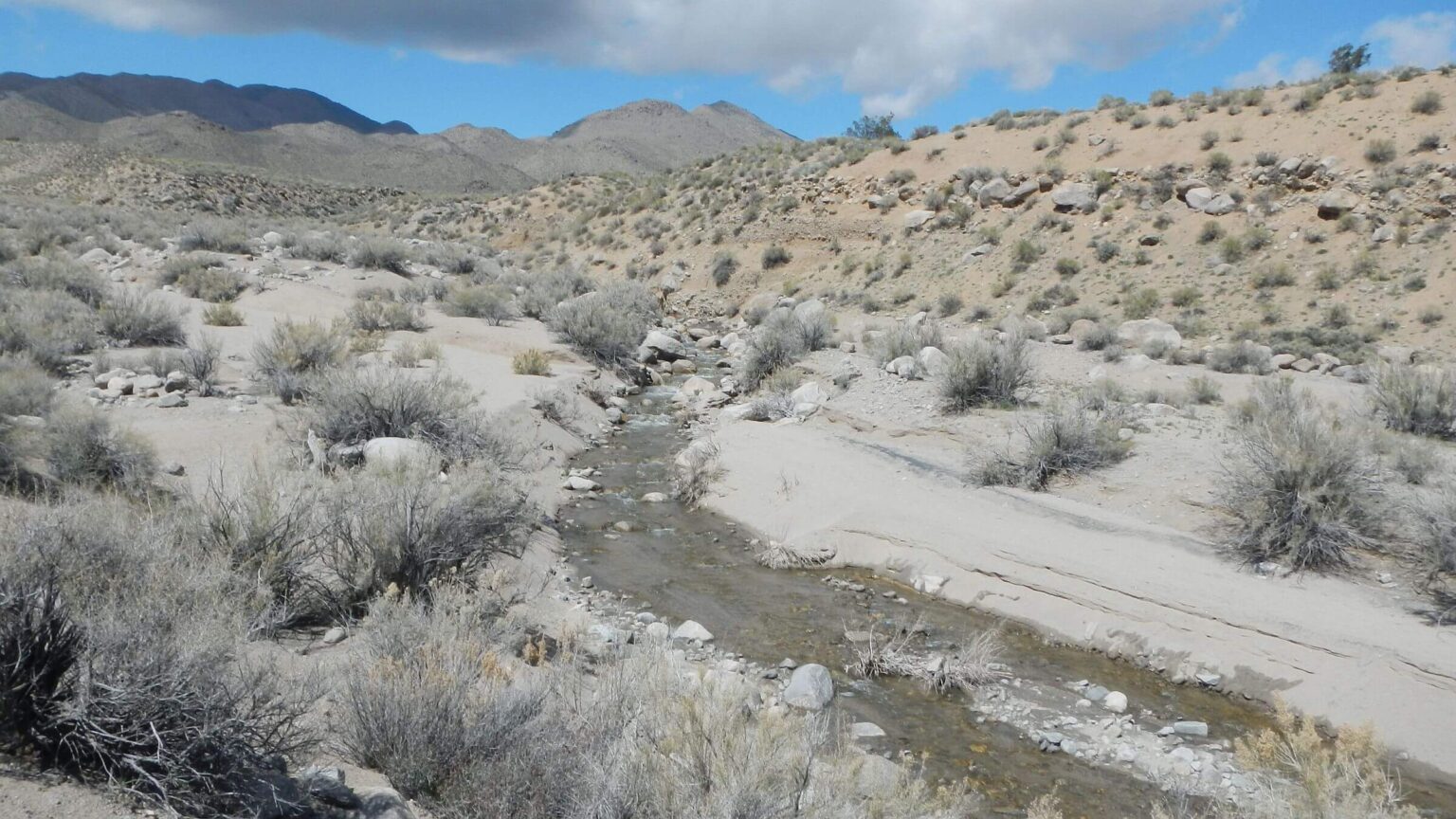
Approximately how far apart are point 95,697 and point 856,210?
3006 cm

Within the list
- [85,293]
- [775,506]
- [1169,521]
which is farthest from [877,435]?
[85,293]

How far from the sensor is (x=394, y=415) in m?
9.99

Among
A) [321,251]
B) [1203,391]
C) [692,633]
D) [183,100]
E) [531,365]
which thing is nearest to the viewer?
[692,633]

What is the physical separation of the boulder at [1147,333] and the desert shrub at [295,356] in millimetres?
14833

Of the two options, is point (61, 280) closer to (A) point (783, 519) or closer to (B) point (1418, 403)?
(A) point (783, 519)

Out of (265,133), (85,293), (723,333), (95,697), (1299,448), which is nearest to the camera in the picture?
(95,697)

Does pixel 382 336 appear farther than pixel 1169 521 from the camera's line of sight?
Yes

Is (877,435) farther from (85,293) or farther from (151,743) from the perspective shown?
(85,293)

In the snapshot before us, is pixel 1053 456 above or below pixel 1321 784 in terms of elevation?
above

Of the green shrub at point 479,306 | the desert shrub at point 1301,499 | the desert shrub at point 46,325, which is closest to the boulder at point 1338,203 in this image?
the desert shrub at point 1301,499

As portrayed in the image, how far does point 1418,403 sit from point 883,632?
8.76 metres

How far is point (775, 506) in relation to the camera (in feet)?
34.2

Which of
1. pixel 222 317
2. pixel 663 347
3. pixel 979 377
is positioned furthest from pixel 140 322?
pixel 979 377

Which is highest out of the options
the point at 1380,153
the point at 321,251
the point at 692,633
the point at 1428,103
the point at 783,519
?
the point at 1428,103
